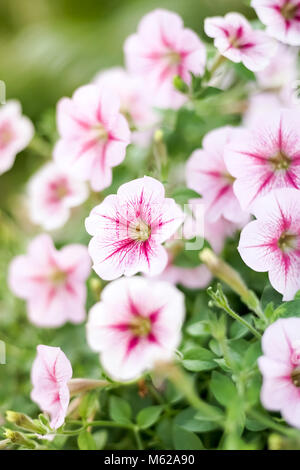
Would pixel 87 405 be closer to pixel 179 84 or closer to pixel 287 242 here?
pixel 287 242

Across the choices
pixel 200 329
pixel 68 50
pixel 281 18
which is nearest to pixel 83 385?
pixel 200 329

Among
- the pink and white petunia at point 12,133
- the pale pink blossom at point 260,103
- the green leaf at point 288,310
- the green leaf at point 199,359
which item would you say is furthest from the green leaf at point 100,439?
the pale pink blossom at point 260,103

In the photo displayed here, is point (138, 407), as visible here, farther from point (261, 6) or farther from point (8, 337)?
point (261, 6)

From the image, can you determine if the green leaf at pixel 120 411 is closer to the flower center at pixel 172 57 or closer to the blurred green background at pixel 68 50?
the flower center at pixel 172 57

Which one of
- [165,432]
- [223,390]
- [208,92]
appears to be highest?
[208,92]

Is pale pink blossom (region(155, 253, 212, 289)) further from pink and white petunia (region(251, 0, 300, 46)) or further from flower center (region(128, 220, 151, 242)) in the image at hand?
pink and white petunia (region(251, 0, 300, 46))

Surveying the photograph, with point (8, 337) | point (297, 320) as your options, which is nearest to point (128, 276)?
point (297, 320)
